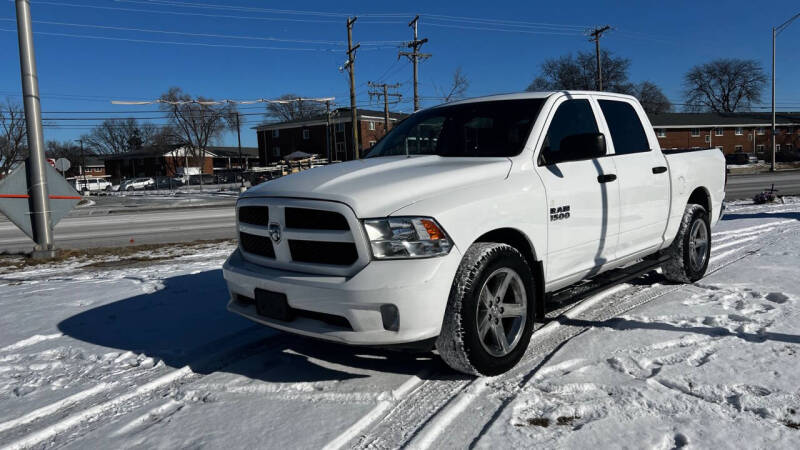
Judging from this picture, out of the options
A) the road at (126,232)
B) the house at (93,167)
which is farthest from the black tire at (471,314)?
the house at (93,167)

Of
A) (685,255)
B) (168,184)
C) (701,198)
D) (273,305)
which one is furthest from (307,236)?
(168,184)

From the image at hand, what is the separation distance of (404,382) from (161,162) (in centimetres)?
9498

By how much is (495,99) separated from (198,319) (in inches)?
126

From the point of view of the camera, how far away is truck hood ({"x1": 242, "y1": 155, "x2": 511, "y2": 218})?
306cm

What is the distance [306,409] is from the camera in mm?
3039

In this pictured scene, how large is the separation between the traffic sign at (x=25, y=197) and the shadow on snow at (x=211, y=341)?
459 cm

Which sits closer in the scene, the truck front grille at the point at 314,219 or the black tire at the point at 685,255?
the truck front grille at the point at 314,219

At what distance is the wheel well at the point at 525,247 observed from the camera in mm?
3514

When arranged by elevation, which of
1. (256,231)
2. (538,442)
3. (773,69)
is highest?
(773,69)

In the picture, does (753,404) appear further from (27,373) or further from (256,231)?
(27,373)

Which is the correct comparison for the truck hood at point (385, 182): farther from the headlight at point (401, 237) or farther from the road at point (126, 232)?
the road at point (126, 232)

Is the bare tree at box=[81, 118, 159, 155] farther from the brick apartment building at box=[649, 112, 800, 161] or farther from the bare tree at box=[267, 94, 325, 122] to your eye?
the brick apartment building at box=[649, 112, 800, 161]

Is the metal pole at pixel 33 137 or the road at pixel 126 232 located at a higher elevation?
the metal pole at pixel 33 137

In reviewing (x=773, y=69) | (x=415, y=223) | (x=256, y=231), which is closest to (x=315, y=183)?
(x=256, y=231)
